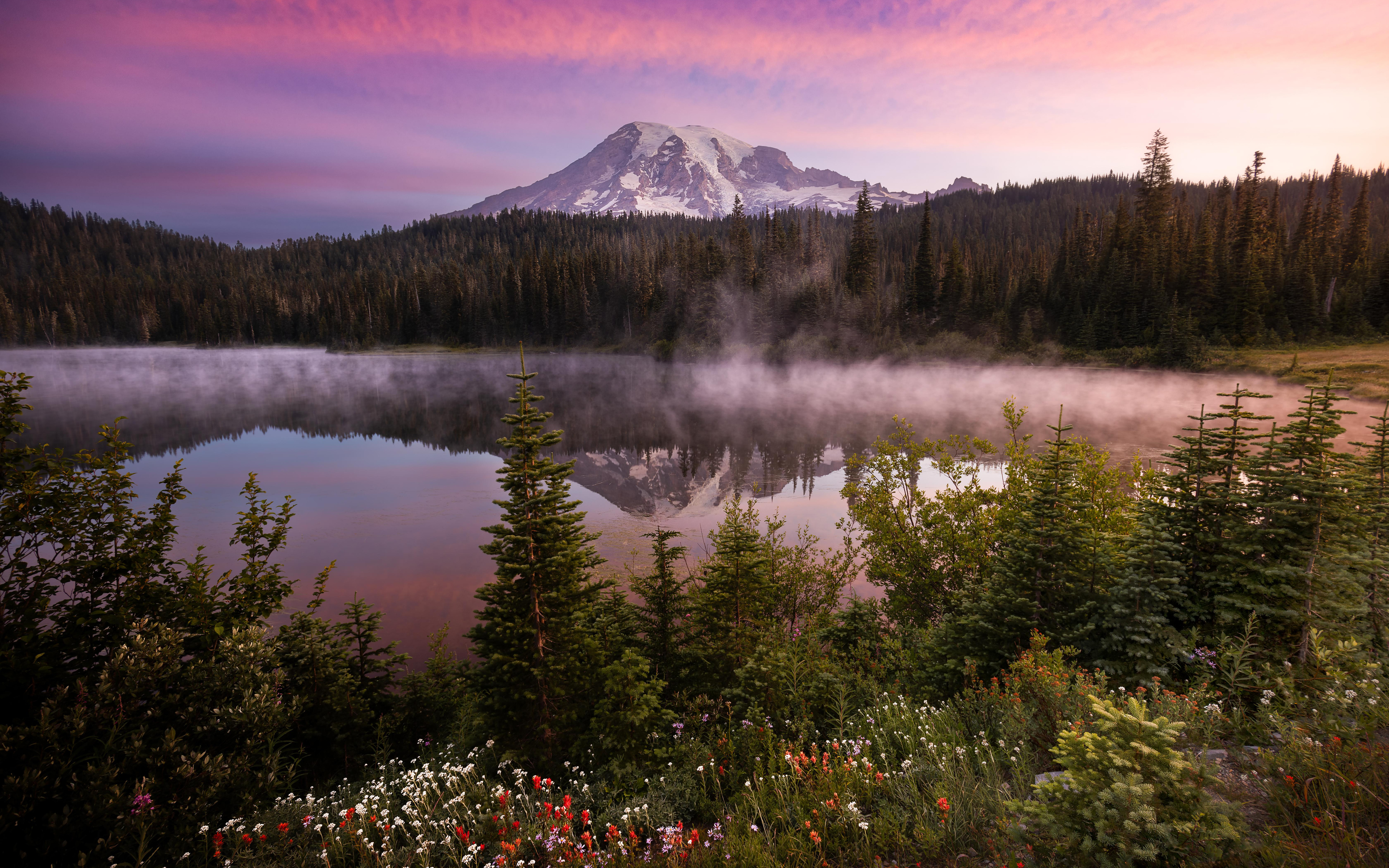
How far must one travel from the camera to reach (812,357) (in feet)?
332

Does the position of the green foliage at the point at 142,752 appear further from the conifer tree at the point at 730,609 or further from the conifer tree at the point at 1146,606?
the conifer tree at the point at 1146,606

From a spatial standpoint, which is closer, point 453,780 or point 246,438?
point 453,780

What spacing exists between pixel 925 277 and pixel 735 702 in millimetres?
101747

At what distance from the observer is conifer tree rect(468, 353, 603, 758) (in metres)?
12.0

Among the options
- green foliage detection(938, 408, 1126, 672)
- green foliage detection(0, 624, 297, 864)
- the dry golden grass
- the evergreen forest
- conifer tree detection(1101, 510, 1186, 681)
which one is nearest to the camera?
the evergreen forest

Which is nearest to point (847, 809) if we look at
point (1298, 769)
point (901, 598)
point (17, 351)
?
point (1298, 769)

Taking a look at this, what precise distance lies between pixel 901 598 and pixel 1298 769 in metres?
15.2

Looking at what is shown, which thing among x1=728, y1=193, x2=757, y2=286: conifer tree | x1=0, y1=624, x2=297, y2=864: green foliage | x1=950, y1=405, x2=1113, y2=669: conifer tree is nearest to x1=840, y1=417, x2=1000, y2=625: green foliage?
x1=950, y1=405, x2=1113, y2=669: conifer tree

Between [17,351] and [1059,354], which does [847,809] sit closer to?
[1059,354]

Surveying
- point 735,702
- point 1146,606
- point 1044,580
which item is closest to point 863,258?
point 1044,580

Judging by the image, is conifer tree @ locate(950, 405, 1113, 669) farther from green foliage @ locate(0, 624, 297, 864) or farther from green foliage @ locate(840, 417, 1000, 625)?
green foliage @ locate(0, 624, 297, 864)

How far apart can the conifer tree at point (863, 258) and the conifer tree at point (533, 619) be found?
322 feet

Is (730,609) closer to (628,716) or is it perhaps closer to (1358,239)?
(628,716)

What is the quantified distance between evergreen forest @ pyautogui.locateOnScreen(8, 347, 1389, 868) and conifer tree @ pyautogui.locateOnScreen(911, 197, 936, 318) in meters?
92.5
